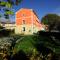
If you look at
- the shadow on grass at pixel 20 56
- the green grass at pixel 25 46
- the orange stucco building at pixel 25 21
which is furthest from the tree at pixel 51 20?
the shadow on grass at pixel 20 56

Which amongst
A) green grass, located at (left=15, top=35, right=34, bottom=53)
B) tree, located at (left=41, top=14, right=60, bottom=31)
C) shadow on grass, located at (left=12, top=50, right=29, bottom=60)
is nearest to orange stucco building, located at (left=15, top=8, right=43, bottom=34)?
tree, located at (left=41, top=14, right=60, bottom=31)

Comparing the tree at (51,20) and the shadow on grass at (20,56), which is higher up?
the tree at (51,20)

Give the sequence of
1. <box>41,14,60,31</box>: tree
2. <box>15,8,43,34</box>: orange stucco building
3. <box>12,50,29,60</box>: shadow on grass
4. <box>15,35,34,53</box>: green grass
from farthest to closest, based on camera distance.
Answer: <box>41,14,60,31</box>: tree < <box>15,8,43,34</box>: orange stucco building < <box>15,35,34,53</box>: green grass < <box>12,50,29,60</box>: shadow on grass

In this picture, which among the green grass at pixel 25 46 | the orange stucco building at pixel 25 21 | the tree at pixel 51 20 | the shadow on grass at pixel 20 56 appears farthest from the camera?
the tree at pixel 51 20

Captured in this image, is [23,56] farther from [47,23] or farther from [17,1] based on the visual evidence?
[47,23]

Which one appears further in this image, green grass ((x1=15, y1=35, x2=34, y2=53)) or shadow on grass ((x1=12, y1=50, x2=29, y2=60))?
green grass ((x1=15, y1=35, x2=34, y2=53))

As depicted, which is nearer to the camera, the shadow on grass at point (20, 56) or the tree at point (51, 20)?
the shadow on grass at point (20, 56)

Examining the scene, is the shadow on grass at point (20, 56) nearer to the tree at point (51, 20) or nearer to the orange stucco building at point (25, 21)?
the orange stucco building at point (25, 21)

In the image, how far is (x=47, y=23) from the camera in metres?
67.3

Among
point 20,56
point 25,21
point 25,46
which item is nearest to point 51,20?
point 25,21

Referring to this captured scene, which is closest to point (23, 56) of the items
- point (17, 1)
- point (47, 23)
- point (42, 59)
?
point (42, 59)

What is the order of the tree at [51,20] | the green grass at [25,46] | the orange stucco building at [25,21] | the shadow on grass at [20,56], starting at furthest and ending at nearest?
1. the tree at [51,20]
2. the orange stucco building at [25,21]
3. the green grass at [25,46]
4. the shadow on grass at [20,56]

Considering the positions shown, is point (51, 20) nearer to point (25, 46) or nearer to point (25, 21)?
point (25, 21)

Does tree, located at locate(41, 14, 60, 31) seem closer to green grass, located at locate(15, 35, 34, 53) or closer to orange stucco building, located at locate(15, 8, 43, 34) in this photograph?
orange stucco building, located at locate(15, 8, 43, 34)
